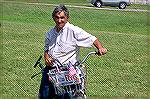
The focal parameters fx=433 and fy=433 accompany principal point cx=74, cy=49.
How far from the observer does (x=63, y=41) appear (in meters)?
4.88

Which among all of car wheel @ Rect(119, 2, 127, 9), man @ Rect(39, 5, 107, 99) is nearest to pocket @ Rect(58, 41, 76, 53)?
man @ Rect(39, 5, 107, 99)

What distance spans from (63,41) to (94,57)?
4814 mm

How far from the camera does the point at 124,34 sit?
13234 millimetres

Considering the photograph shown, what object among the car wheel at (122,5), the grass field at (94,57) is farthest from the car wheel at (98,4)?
the grass field at (94,57)

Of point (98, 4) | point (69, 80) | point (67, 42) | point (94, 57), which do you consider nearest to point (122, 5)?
point (98, 4)

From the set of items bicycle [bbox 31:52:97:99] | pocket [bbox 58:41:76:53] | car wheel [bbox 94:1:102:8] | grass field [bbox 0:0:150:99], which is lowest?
car wheel [bbox 94:1:102:8]

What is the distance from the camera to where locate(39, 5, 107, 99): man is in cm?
485

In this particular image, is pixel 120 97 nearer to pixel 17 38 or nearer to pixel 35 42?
pixel 35 42

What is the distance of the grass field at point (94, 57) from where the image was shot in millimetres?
7773

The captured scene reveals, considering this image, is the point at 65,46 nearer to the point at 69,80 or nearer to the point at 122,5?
the point at 69,80

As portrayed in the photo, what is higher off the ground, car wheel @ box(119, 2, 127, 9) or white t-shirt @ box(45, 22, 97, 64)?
white t-shirt @ box(45, 22, 97, 64)

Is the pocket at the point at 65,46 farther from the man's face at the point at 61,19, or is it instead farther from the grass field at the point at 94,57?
the grass field at the point at 94,57

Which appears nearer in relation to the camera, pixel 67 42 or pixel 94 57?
pixel 67 42

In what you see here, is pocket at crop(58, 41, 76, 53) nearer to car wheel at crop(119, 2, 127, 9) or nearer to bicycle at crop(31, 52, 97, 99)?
bicycle at crop(31, 52, 97, 99)
